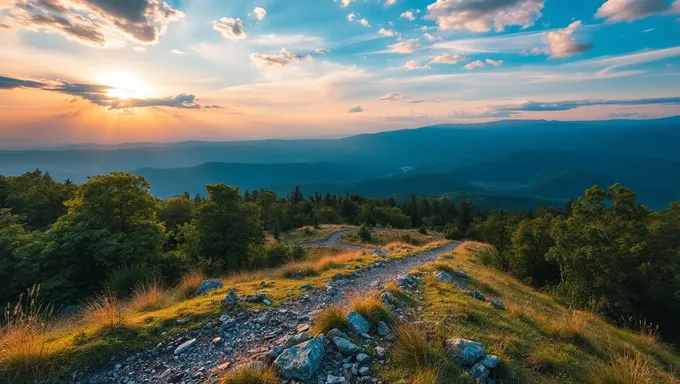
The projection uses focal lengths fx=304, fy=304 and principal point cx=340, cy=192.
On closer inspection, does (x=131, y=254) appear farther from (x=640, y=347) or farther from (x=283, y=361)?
(x=640, y=347)

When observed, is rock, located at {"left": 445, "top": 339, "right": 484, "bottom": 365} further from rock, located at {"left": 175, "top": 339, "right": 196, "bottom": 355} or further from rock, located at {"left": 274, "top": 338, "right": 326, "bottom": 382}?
rock, located at {"left": 175, "top": 339, "right": 196, "bottom": 355}

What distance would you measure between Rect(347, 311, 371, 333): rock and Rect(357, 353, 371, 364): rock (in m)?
0.82

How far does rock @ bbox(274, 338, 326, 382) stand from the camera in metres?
5.05

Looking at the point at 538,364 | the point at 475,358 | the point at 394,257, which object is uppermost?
the point at 475,358

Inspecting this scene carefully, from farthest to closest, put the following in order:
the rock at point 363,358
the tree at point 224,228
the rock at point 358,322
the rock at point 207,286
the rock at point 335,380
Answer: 1. the tree at point 224,228
2. the rock at point 207,286
3. the rock at point 358,322
4. the rock at point 363,358
5. the rock at point 335,380

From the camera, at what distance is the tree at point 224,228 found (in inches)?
947

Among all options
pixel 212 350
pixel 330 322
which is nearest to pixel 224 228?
pixel 212 350

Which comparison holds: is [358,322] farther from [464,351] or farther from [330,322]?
[464,351]

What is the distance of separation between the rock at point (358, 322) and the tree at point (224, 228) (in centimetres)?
1896

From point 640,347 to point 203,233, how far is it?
25.7 meters

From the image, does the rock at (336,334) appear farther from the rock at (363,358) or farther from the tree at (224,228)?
the tree at (224,228)

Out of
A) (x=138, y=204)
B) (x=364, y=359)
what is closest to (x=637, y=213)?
(x=364, y=359)

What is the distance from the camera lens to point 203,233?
24312 mm

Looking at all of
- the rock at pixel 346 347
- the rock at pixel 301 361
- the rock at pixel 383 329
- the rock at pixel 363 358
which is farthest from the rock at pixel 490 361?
the rock at pixel 301 361
